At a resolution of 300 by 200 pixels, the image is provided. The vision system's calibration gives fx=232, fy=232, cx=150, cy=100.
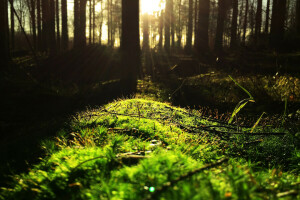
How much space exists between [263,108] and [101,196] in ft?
20.3

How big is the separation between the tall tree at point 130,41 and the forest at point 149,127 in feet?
0.15

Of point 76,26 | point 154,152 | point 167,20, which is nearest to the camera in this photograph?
point 154,152

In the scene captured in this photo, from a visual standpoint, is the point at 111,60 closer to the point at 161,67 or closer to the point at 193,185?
the point at 161,67

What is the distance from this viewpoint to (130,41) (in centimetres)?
1074

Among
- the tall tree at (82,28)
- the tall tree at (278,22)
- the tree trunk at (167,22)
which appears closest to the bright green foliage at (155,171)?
the tall tree at (278,22)

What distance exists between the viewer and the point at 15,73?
421 inches

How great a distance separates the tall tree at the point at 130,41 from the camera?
1048 cm

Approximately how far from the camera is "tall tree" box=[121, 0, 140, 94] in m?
10.5

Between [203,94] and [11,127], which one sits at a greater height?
[203,94]

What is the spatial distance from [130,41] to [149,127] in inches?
315

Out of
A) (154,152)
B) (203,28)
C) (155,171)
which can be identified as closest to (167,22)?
(203,28)

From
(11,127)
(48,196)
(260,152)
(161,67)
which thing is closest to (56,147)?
(48,196)

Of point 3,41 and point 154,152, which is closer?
point 154,152

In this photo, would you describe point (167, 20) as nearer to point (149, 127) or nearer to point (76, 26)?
point (76, 26)
